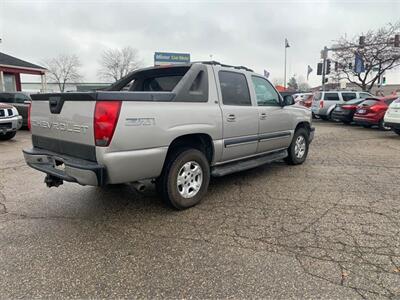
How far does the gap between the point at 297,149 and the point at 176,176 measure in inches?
142

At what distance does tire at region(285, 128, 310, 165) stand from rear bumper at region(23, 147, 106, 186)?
14.1 ft

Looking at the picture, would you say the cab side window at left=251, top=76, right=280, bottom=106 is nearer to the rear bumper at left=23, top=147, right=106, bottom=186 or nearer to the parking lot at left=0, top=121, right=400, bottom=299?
the parking lot at left=0, top=121, right=400, bottom=299

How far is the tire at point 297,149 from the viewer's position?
6.47m

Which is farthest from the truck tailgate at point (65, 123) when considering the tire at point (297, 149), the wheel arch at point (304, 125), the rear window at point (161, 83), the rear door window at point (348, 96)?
the rear door window at point (348, 96)

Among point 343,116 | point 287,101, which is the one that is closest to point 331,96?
point 343,116

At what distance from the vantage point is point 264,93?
5.54m

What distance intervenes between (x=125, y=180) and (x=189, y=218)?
3.19ft

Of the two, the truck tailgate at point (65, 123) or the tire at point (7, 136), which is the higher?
the truck tailgate at point (65, 123)

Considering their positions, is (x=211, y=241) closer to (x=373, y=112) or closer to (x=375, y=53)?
(x=373, y=112)

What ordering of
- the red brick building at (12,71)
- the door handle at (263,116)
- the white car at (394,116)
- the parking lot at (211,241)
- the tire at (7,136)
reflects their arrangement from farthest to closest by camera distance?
the red brick building at (12,71), the white car at (394,116), the tire at (7,136), the door handle at (263,116), the parking lot at (211,241)

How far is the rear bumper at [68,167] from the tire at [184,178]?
0.86 metres

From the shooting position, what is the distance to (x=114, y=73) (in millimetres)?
50812

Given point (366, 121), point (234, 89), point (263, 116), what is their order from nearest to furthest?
point (234, 89) < point (263, 116) < point (366, 121)

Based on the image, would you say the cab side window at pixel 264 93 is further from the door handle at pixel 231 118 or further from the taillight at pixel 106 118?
the taillight at pixel 106 118
